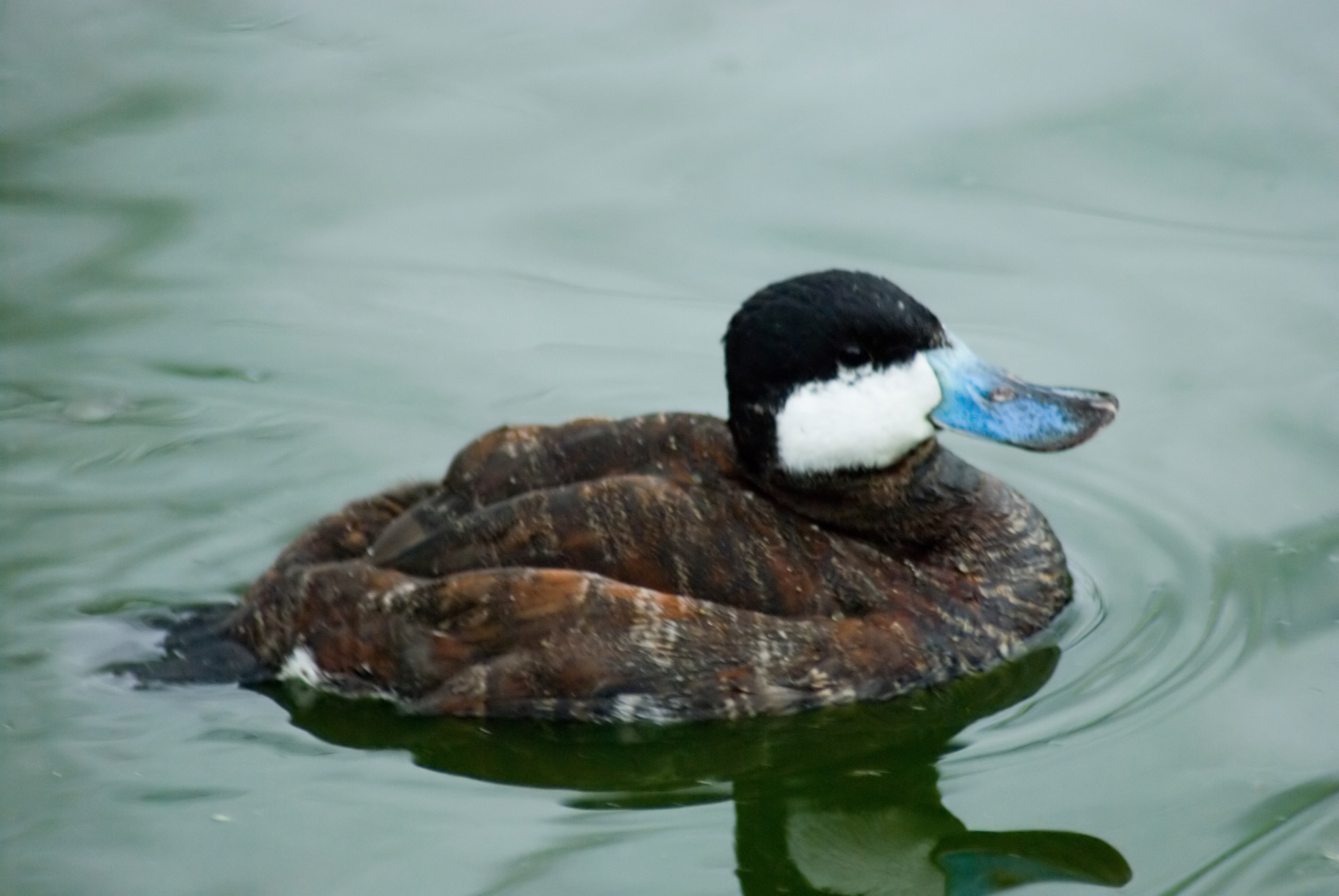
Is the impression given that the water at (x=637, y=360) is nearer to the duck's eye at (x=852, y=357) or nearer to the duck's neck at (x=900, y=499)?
the duck's neck at (x=900, y=499)

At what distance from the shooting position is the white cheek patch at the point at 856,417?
5.34 m

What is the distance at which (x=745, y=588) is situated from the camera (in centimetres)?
525

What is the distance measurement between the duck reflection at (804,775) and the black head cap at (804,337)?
31.1 inches

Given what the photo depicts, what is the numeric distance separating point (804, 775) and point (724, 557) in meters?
0.58

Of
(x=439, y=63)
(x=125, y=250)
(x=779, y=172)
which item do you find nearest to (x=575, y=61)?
(x=439, y=63)

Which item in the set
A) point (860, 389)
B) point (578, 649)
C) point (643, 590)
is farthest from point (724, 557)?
point (860, 389)

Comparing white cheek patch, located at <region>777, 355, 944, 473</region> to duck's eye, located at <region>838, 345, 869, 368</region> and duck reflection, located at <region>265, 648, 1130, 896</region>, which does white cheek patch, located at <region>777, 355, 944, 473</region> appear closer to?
duck's eye, located at <region>838, 345, 869, 368</region>

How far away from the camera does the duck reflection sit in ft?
15.8

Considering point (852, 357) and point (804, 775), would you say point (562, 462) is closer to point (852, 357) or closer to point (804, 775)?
point (852, 357)

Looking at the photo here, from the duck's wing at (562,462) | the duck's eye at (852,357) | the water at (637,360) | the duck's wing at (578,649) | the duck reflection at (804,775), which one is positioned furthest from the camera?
the duck's wing at (562,462)

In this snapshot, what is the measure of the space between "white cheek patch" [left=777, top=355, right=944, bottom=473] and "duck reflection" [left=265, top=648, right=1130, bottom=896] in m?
0.65

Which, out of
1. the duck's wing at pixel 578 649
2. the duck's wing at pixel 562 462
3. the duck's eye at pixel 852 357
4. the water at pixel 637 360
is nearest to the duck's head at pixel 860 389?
the duck's eye at pixel 852 357

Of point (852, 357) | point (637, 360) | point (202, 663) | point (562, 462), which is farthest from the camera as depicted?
point (637, 360)

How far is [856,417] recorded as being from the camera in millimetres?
5379
